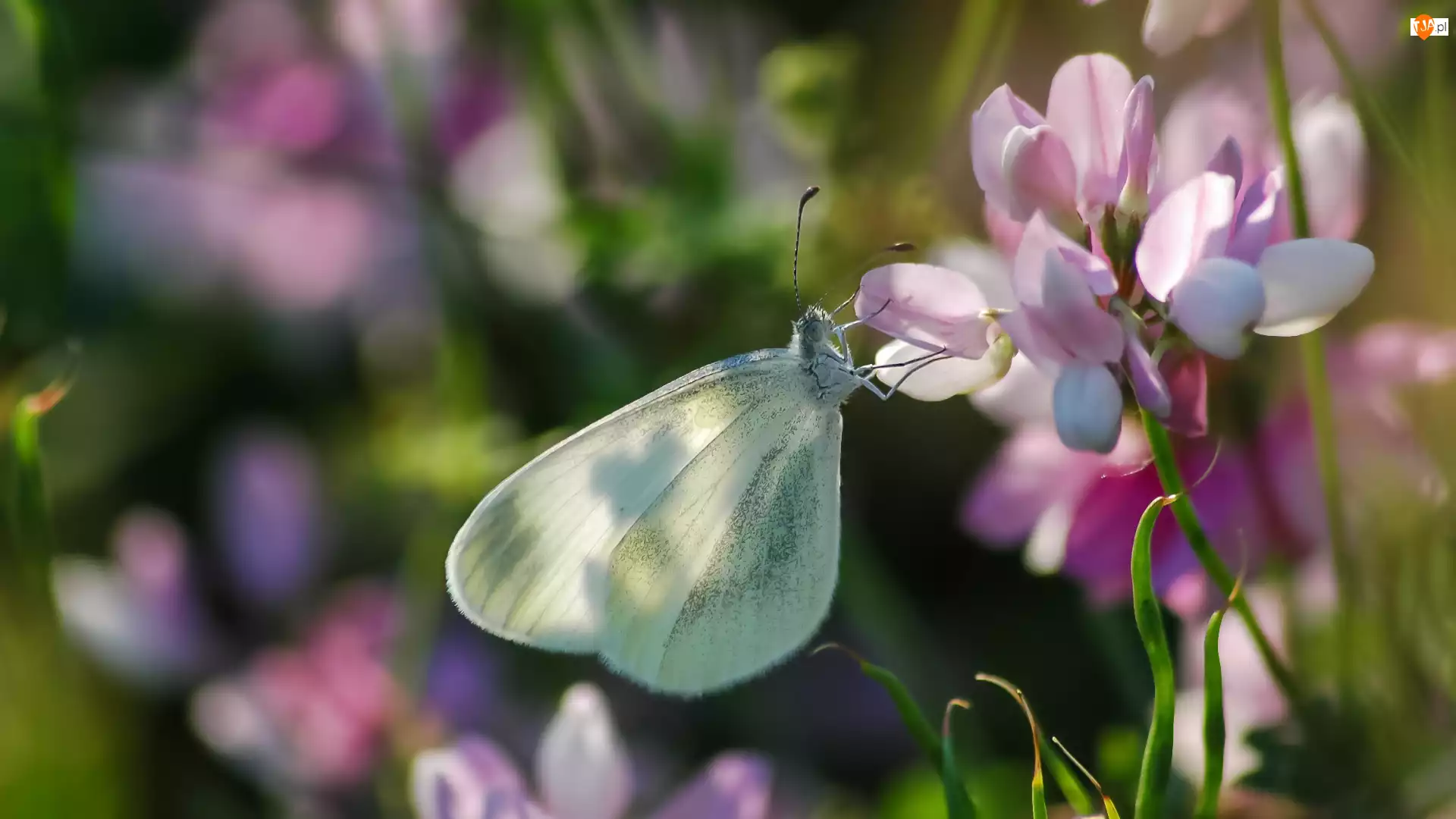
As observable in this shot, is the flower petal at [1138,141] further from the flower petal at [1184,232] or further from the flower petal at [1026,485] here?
the flower petal at [1026,485]

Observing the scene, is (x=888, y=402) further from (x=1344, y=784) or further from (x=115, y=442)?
(x=115, y=442)

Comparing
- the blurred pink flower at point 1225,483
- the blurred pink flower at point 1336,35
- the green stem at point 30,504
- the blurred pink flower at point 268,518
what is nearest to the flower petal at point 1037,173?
the blurred pink flower at point 1225,483

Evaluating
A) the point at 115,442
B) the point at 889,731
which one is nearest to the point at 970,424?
the point at 889,731

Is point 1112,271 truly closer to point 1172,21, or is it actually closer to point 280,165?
point 1172,21

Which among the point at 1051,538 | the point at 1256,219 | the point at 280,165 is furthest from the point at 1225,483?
the point at 280,165

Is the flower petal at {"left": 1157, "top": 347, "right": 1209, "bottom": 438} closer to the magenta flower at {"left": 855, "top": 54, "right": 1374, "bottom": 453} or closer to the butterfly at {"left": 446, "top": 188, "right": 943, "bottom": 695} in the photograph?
the magenta flower at {"left": 855, "top": 54, "right": 1374, "bottom": 453}

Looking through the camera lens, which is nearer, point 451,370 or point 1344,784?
point 1344,784
